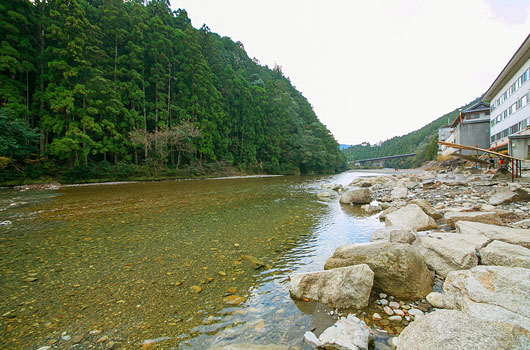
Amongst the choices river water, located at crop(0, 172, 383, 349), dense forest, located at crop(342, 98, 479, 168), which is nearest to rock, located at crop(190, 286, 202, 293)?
river water, located at crop(0, 172, 383, 349)

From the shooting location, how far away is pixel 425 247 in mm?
3678

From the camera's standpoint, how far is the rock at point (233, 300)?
2.88 metres

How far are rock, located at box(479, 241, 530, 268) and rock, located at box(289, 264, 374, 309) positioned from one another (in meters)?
1.79

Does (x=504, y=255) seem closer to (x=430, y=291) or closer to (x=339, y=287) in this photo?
(x=430, y=291)

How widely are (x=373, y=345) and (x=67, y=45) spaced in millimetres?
32905

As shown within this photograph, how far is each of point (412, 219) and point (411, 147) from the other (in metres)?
135

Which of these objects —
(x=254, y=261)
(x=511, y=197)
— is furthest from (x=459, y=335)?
(x=511, y=197)

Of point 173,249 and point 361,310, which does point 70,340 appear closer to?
point 173,249

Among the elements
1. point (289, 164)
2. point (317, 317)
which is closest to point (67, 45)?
point (317, 317)

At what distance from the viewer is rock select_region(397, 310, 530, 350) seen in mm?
1479

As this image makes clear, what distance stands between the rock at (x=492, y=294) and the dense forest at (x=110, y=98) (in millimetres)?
26600

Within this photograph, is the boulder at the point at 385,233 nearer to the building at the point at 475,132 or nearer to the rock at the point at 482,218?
the rock at the point at 482,218

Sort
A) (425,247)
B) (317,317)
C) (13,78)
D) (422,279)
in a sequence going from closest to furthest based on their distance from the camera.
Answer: (317,317), (422,279), (425,247), (13,78)

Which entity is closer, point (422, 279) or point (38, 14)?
point (422, 279)
